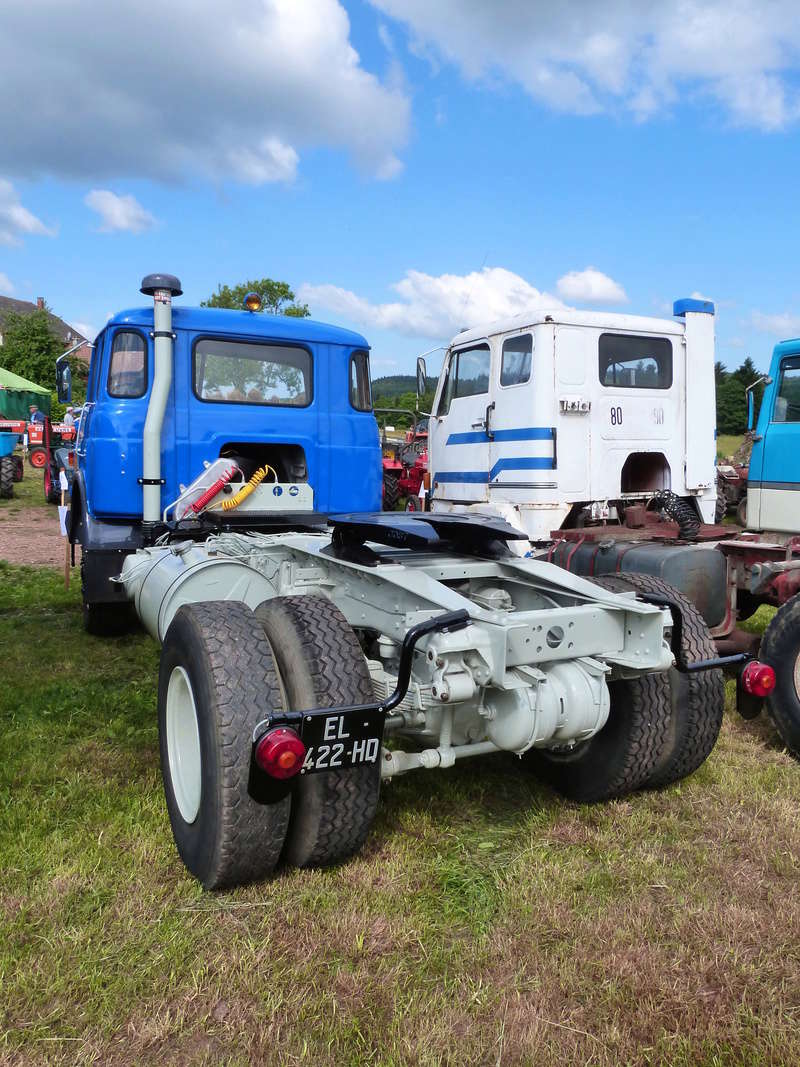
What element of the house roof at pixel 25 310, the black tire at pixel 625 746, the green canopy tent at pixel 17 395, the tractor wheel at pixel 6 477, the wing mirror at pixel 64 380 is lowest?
the black tire at pixel 625 746

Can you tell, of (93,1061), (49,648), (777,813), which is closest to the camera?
(93,1061)

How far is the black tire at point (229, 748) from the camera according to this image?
258 cm

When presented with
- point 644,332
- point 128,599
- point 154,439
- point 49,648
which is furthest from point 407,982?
point 644,332

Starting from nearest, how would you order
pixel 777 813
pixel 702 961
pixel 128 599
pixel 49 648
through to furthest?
pixel 702 961 → pixel 777 813 → pixel 128 599 → pixel 49 648

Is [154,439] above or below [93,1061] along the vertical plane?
above

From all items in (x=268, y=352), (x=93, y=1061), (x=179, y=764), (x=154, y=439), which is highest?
(x=268, y=352)

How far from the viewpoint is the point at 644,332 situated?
6902 millimetres

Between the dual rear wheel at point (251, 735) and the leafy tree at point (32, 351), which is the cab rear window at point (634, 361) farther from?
the leafy tree at point (32, 351)

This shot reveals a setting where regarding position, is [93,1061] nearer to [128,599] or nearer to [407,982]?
[407,982]

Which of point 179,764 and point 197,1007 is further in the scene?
point 179,764

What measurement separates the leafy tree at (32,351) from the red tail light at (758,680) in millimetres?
47864

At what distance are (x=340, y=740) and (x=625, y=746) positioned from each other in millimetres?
1329

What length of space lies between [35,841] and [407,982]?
1559mm

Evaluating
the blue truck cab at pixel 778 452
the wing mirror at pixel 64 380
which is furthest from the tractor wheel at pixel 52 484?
the blue truck cab at pixel 778 452
